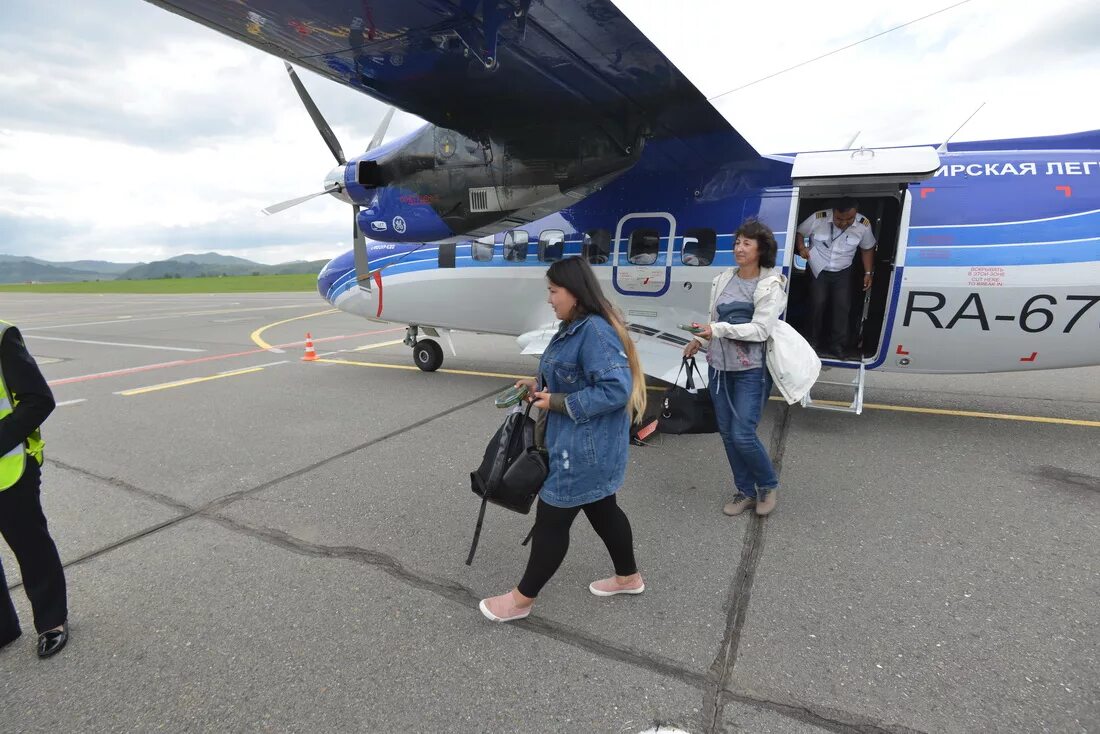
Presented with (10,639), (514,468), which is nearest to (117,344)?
(10,639)

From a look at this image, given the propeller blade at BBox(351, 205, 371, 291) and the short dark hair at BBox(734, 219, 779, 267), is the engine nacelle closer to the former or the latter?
the propeller blade at BBox(351, 205, 371, 291)

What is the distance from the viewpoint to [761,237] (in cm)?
329

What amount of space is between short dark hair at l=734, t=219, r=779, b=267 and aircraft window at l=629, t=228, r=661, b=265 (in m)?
2.86

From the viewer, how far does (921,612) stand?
104 inches

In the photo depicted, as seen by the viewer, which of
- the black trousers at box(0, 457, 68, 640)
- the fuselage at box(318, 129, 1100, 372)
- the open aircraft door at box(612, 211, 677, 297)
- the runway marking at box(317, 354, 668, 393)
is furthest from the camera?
the runway marking at box(317, 354, 668, 393)

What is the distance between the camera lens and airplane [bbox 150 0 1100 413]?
12.5 ft

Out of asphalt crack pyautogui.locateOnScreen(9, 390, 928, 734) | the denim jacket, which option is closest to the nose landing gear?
asphalt crack pyautogui.locateOnScreen(9, 390, 928, 734)

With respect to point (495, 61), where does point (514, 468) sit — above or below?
below

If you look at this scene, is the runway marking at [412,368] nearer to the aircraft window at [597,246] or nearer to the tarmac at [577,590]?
the aircraft window at [597,246]

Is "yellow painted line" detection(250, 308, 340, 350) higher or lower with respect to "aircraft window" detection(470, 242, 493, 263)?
lower

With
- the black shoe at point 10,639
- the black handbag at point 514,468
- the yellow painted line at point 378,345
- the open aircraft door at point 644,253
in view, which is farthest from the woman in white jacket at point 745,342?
the yellow painted line at point 378,345

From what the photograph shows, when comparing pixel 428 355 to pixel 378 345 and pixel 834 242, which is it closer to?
pixel 378 345

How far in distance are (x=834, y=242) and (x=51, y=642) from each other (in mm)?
6201

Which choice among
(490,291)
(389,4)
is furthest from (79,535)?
(490,291)
